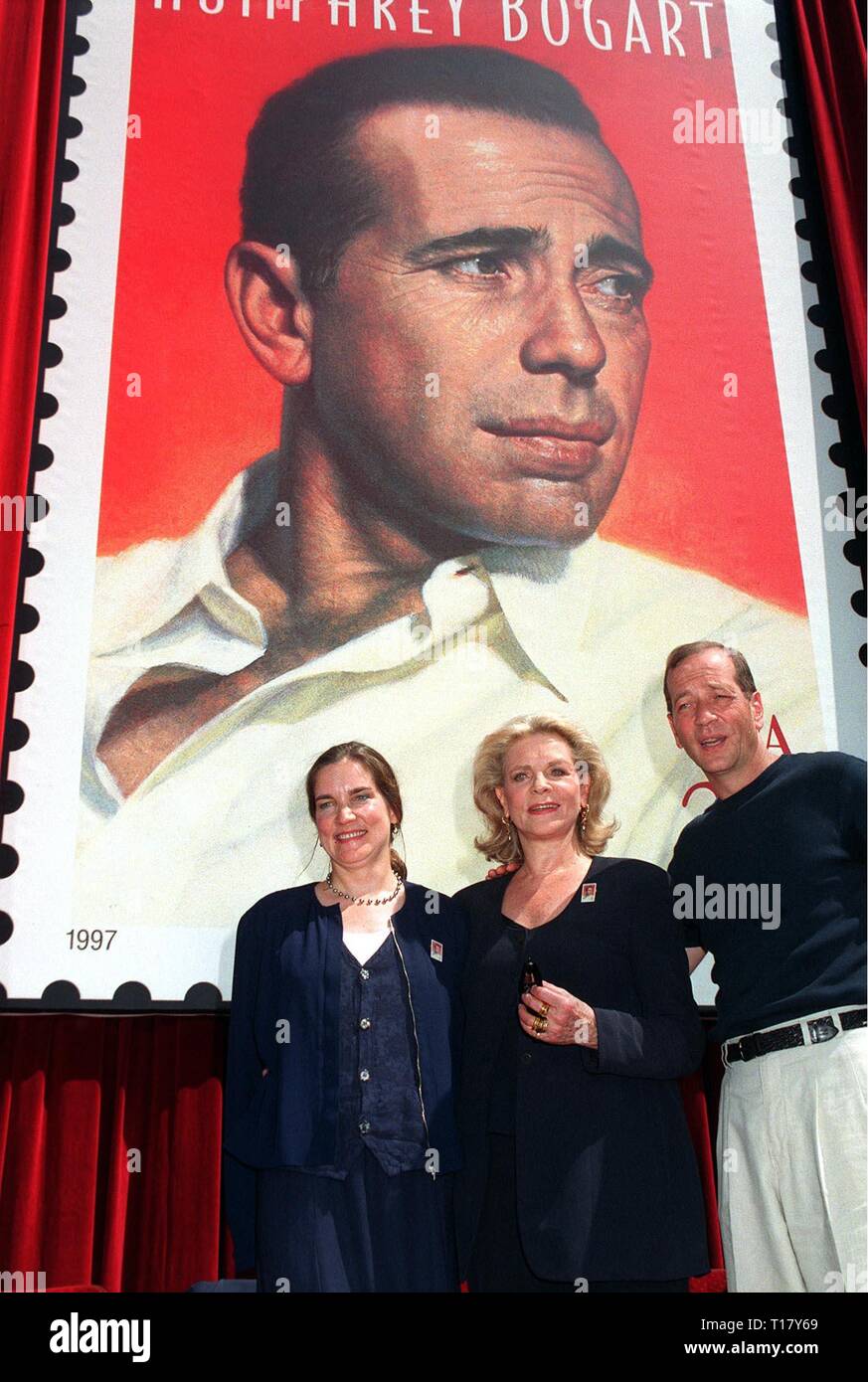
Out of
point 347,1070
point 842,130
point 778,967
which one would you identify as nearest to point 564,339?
point 842,130

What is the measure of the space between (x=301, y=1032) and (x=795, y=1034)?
96 cm

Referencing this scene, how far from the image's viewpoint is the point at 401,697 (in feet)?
10.8

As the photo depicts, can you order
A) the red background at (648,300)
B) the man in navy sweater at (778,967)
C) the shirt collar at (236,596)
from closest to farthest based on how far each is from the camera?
the man in navy sweater at (778,967) < the shirt collar at (236,596) < the red background at (648,300)

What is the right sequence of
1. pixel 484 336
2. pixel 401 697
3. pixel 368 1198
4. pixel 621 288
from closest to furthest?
pixel 368 1198 → pixel 401 697 → pixel 484 336 → pixel 621 288

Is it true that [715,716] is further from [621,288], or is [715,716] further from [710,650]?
[621,288]

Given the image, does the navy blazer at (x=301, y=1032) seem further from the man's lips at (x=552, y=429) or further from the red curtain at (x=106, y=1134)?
the man's lips at (x=552, y=429)

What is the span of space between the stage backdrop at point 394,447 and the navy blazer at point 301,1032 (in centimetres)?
28

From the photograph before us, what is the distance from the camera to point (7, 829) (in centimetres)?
305

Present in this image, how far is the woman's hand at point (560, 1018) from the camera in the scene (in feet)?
8.46

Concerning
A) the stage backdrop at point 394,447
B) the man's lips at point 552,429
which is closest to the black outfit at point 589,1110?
the stage backdrop at point 394,447

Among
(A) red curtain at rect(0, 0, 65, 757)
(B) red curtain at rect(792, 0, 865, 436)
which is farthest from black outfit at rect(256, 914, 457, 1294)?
(B) red curtain at rect(792, 0, 865, 436)

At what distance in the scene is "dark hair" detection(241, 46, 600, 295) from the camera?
3.60 meters

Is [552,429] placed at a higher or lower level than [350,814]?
higher
